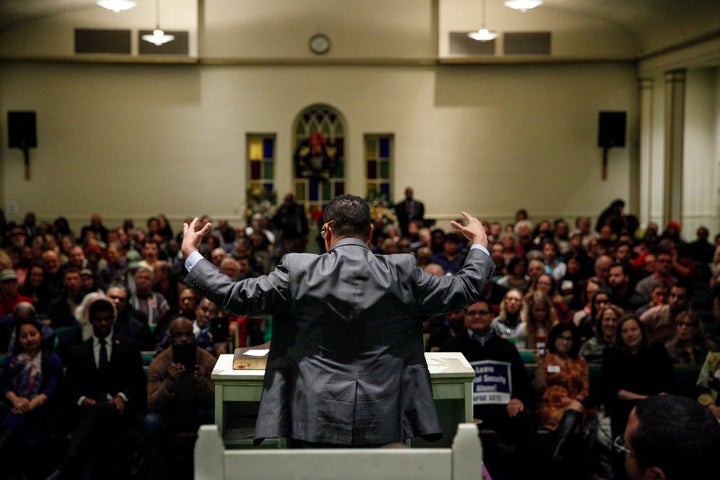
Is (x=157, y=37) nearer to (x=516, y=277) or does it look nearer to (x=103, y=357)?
(x=516, y=277)

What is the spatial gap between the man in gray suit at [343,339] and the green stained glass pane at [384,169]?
42.2 feet

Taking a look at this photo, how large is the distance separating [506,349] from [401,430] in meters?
2.95

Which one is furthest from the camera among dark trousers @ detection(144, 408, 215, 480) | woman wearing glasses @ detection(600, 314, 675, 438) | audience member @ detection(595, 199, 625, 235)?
audience member @ detection(595, 199, 625, 235)

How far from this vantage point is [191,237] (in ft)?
8.54

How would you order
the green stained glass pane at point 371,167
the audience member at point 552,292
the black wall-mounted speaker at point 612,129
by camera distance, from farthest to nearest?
1. the green stained glass pane at point 371,167
2. the black wall-mounted speaker at point 612,129
3. the audience member at point 552,292

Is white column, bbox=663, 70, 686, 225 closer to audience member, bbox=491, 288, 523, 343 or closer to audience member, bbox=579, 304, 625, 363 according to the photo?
audience member, bbox=491, 288, 523, 343

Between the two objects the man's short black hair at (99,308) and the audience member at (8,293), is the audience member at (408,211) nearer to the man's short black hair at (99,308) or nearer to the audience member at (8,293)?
the audience member at (8,293)

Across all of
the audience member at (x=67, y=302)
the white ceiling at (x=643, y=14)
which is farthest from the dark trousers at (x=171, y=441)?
the white ceiling at (x=643, y=14)

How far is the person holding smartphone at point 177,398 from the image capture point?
17.0 ft

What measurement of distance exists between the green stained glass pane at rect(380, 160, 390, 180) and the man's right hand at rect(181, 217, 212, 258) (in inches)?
503

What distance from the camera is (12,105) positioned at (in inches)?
579

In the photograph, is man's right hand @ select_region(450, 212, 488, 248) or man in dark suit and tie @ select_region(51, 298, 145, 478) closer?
man's right hand @ select_region(450, 212, 488, 248)

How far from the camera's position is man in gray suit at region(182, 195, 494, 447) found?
2473mm

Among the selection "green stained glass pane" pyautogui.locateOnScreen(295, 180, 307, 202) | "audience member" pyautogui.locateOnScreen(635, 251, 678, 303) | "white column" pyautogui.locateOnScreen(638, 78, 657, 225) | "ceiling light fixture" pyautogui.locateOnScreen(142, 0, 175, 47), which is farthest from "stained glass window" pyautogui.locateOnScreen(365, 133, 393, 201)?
"audience member" pyautogui.locateOnScreen(635, 251, 678, 303)
